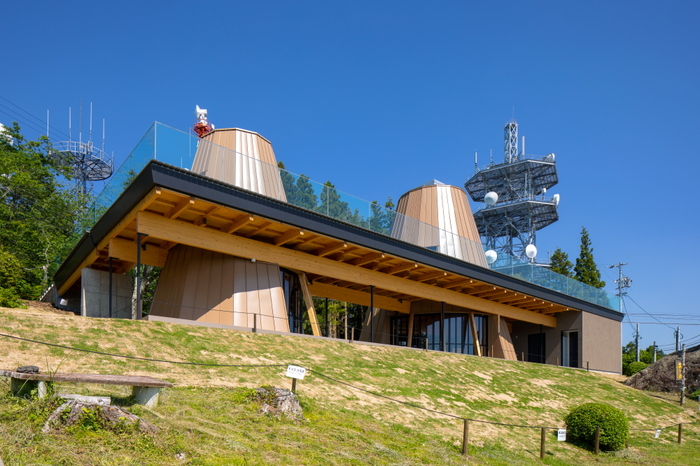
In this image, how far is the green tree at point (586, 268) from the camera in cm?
5321

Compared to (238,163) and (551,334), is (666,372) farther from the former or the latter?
(238,163)

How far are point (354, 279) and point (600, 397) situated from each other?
9991 mm

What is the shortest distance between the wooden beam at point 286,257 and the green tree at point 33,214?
19.0 m

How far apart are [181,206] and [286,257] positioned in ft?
15.2

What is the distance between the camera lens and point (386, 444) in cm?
944

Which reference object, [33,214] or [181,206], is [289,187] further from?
[33,214]

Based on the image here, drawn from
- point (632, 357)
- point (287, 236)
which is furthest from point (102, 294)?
point (632, 357)

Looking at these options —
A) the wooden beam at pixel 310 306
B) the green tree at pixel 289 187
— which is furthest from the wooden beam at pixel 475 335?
the green tree at pixel 289 187

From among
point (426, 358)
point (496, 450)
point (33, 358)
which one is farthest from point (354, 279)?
point (33, 358)

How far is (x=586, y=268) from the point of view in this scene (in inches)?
2147

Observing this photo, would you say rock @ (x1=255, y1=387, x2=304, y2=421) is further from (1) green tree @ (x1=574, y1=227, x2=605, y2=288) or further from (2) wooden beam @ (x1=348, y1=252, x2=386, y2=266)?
(1) green tree @ (x1=574, y1=227, x2=605, y2=288)

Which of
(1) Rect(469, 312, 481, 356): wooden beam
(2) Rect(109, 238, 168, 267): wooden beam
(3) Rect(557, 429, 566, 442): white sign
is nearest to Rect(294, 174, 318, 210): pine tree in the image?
(2) Rect(109, 238, 168, 267): wooden beam

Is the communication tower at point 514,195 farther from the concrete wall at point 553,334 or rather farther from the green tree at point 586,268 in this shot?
the concrete wall at point 553,334

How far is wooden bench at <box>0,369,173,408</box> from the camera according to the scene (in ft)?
23.2
